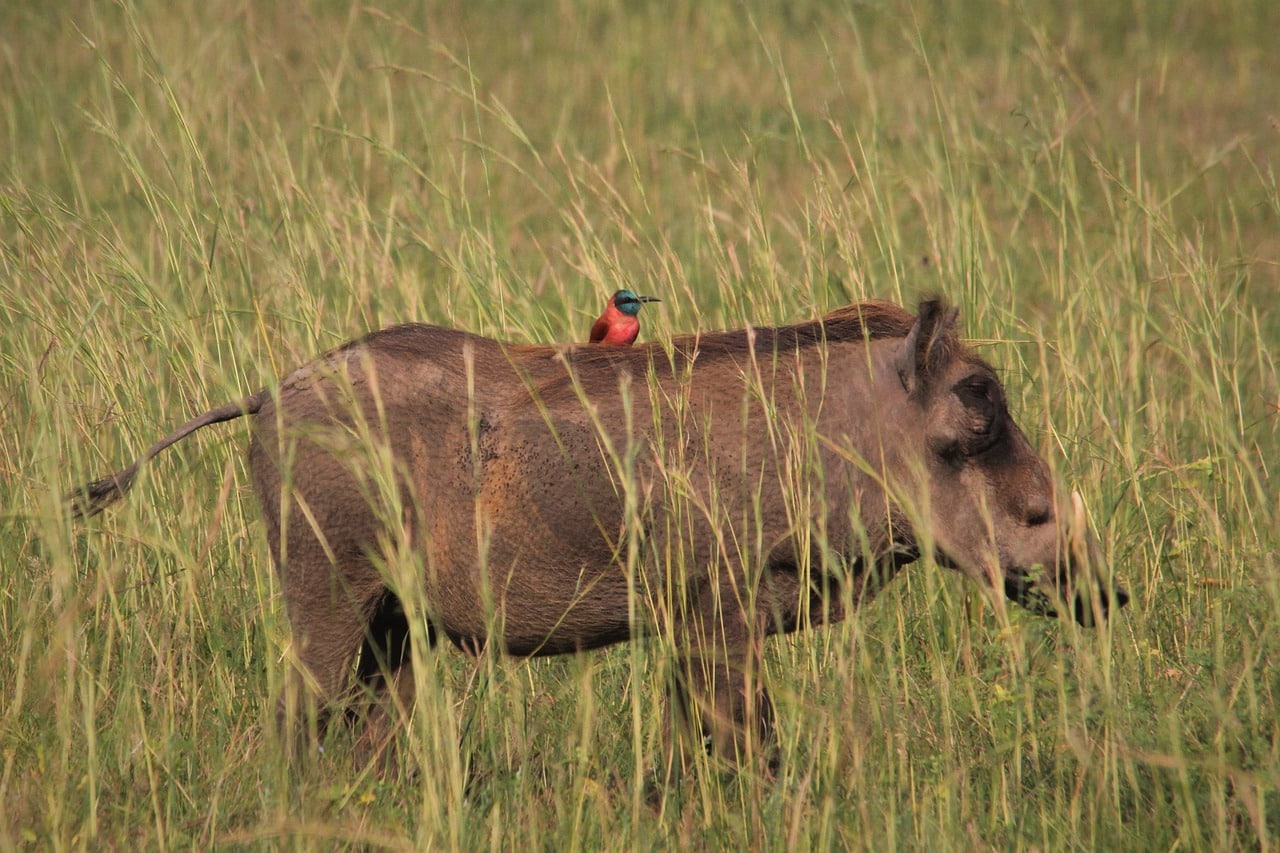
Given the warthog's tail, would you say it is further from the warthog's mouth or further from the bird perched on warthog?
the warthog's mouth

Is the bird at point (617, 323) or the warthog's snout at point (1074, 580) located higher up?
the bird at point (617, 323)

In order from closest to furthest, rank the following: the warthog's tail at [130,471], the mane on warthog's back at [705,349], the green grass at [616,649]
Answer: the green grass at [616,649], the warthog's tail at [130,471], the mane on warthog's back at [705,349]

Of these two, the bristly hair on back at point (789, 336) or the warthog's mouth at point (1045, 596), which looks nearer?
the warthog's mouth at point (1045, 596)

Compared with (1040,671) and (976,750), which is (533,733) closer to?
(976,750)

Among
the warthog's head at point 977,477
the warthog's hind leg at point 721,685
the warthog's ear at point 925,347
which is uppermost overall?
the warthog's ear at point 925,347

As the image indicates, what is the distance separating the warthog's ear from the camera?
3.15 m

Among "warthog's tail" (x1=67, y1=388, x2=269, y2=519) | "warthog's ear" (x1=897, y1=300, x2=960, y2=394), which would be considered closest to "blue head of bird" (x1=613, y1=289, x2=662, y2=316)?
"warthog's ear" (x1=897, y1=300, x2=960, y2=394)

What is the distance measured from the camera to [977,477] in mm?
3254

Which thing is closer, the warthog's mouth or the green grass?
the green grass

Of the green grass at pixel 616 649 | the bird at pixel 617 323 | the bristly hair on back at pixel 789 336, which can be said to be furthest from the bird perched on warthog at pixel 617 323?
the bristly hair on back at pixel 789 336

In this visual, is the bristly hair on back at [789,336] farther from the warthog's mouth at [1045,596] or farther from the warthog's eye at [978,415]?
the warthog's mouth at [1045,596]

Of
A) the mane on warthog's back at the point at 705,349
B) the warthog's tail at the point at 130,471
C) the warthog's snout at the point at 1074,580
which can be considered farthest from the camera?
the mane on warthog's back at the point at 705,349

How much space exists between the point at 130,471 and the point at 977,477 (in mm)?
1844

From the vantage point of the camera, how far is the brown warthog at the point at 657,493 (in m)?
3.08
